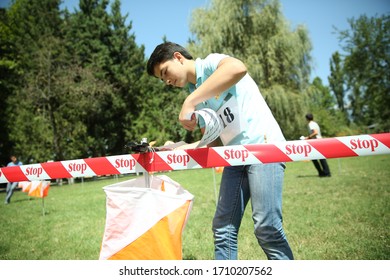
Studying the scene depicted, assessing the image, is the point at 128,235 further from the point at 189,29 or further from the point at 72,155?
the point at 72,155

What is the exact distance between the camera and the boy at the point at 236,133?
5.73 ft

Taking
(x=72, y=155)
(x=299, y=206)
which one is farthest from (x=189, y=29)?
(x=299, y=206)

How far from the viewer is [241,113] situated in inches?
71.4

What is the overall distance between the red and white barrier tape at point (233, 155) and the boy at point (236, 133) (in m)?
0.10

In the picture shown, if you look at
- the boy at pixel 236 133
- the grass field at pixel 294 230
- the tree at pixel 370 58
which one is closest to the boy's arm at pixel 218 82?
the boy at pixel 236 133

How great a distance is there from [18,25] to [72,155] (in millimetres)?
12553

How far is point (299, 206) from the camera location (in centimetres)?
569

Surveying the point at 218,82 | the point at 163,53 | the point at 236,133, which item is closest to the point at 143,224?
the point at 236,133

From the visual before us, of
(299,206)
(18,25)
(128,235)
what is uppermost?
(18,25)

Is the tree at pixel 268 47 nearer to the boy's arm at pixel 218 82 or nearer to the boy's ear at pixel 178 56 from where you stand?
the boy's ear at pixel 178 56

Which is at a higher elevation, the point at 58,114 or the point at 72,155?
the point at 58,114

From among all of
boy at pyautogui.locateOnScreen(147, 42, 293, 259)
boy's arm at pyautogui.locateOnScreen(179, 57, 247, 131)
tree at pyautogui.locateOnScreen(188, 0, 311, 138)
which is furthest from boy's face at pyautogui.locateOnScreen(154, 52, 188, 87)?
tree at pyautogui.locateOnScreen(188, 0, 311, 138)

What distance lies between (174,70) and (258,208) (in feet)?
3.16

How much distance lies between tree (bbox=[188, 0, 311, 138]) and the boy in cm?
1839
